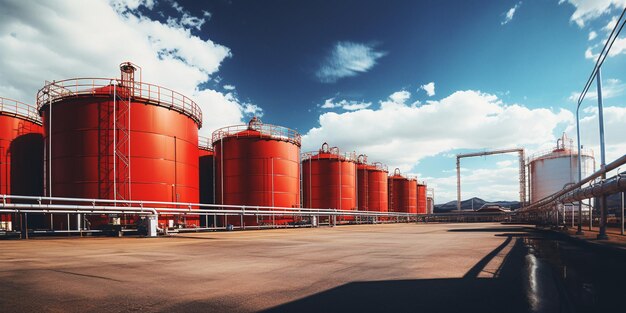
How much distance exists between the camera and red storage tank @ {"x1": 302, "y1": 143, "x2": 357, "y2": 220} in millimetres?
38656

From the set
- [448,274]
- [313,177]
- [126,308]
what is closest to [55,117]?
[126,308]

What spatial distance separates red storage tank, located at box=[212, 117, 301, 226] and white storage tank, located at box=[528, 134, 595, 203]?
38.0 metres

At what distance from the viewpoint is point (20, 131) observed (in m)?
22.8

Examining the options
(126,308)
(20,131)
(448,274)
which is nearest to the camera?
(126,308)

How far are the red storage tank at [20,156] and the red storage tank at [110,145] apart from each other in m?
3.62

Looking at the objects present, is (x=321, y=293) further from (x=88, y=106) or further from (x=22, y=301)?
(x=88, y=106)

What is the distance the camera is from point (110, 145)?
743 inches

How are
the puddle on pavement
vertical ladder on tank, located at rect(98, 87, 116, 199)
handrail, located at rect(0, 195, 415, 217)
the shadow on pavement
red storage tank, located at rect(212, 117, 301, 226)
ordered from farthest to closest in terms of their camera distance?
red storage tank, located at rect(212, 117, 301, 226)
vertical ladder on tank, located at rect(98, 87, 116, 199)
handrail, located at rect(0, 195, 415, 217)
the puddle on pavement
the shadow on pavement

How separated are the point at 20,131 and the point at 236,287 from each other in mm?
25945

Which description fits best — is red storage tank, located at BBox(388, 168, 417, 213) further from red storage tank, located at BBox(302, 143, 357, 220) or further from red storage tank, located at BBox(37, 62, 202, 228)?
red storage tank, located at BBox(37, 62, 202, 228)

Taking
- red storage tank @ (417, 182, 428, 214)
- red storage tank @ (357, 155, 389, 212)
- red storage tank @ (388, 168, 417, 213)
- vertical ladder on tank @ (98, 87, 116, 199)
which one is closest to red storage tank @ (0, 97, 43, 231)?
vertical ladder on tank @ (98, 87, 116, 199)

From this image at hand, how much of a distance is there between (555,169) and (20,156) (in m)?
56.5

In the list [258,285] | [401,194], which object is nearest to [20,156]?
[258,285]

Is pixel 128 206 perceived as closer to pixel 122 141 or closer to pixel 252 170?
pixel 122 141
